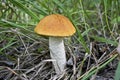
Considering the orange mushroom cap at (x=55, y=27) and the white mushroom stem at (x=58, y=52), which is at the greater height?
the orange mushroom cap at (x=55, y=27)

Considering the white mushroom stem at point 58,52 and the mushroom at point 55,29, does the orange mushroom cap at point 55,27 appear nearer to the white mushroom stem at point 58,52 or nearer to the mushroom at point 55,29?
the mushroom at point 55,29

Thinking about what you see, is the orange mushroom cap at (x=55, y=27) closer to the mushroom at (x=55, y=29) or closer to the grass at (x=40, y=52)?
the mushroom at (x=55, y=29)

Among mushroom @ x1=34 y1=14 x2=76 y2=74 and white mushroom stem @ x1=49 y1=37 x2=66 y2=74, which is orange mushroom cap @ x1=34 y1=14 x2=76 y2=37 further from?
white mushroom stem @ x1=49 y1=37 x2=66 y2=74

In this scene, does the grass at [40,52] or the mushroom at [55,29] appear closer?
the mushroom at [55,29]

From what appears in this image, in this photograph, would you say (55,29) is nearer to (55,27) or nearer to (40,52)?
(55,27)

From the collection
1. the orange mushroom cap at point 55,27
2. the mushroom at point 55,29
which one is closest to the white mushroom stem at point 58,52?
the mushroom at point 55,29

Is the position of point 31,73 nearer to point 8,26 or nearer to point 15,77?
point 15,77

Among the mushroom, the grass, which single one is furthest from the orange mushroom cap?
the grass
